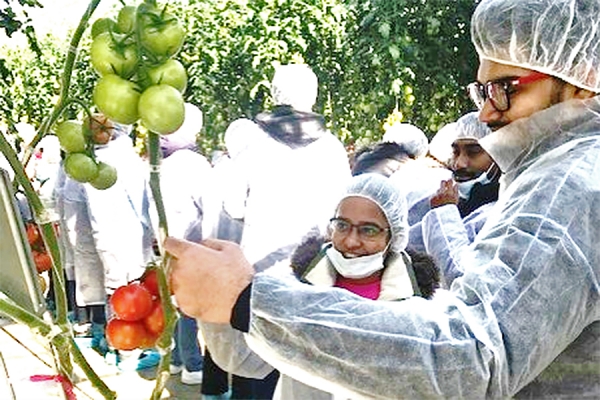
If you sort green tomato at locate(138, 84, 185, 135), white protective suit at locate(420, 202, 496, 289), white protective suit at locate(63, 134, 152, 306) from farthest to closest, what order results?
white protective suit at locate(63, 134, 152, 306) → white protective suit at locate(420, 202, 496, 289) → green tomato at locate(138, 84, 185, 135)

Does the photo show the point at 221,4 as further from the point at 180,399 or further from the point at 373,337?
the point at 373,337

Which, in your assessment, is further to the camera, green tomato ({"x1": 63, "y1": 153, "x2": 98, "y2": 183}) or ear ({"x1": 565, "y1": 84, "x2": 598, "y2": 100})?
ear ({"x1": 565, "y1": 84, "x2": 598, "y2": 100})

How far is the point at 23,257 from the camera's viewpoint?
92 cm

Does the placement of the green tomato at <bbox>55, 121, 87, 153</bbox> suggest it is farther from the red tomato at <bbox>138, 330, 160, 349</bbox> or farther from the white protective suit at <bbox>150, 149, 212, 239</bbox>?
the white protective suit at <bbox>150, 149, 212, 239</bbox>

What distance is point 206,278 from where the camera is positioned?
2.94 ft

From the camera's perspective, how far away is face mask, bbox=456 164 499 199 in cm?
324

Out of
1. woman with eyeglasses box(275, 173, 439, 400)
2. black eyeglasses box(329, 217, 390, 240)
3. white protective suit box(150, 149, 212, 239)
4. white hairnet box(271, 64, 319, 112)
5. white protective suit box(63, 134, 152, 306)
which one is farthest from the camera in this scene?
white protective suit box(63, 134, 152, 306)

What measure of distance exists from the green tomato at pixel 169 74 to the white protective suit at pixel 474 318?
0.24 m

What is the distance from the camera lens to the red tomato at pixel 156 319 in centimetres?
100

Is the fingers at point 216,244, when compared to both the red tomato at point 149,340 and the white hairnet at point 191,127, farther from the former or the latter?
the white hairnet at point 191,127

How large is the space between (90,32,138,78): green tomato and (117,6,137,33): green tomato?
2 centimetres

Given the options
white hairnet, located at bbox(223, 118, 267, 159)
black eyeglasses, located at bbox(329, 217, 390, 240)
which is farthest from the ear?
white hairnet, located at bbox(223, 118, 267, 159)

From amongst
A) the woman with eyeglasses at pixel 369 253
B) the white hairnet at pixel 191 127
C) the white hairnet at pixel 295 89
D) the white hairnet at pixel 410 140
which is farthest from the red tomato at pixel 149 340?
the white hairnet at pixel 410 140

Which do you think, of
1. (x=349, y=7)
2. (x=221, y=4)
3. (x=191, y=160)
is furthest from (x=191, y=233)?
(x=221, y=4)
